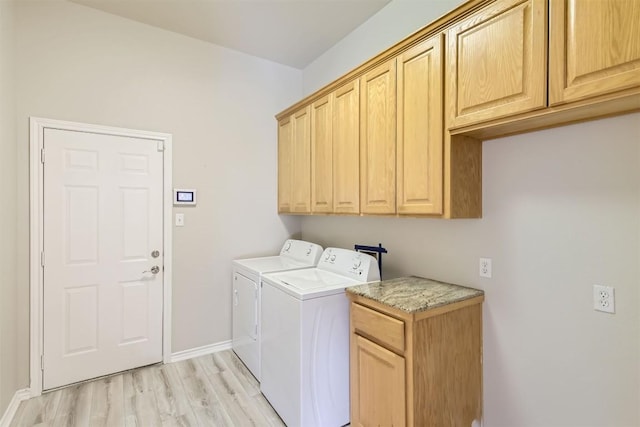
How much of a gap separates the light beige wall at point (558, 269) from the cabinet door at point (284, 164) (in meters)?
1.70

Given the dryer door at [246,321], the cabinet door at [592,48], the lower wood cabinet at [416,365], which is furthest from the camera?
the dryer door at [246,321]

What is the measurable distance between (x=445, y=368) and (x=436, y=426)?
30 centimetres

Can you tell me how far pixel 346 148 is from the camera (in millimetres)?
2365

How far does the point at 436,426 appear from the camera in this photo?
1.58 meters

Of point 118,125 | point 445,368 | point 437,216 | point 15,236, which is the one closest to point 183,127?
point 118,125

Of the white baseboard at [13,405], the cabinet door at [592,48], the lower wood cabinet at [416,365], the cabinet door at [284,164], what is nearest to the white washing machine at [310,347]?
the lower wood cabinet at [416,365]

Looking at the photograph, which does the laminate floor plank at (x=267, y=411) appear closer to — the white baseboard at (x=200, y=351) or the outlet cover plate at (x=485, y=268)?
the white baseboard at (x=200, y=351)

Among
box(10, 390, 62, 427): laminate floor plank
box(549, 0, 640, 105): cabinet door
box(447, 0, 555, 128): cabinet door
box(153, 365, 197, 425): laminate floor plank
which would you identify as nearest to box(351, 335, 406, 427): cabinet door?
box(153, 365, 197, 425): laminate floor plank

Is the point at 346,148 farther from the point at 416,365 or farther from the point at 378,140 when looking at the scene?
the point at 416,365

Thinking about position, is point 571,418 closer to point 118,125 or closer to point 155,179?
point 155,179

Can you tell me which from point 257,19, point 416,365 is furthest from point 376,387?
point 257,19

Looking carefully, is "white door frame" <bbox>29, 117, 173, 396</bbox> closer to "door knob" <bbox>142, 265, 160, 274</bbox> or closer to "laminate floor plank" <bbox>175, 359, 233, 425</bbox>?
"door knob" <bbox>142, 265, 160, 274</bbox>

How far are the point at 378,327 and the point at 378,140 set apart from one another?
1.21 metres

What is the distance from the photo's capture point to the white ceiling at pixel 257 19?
2.40 metres
